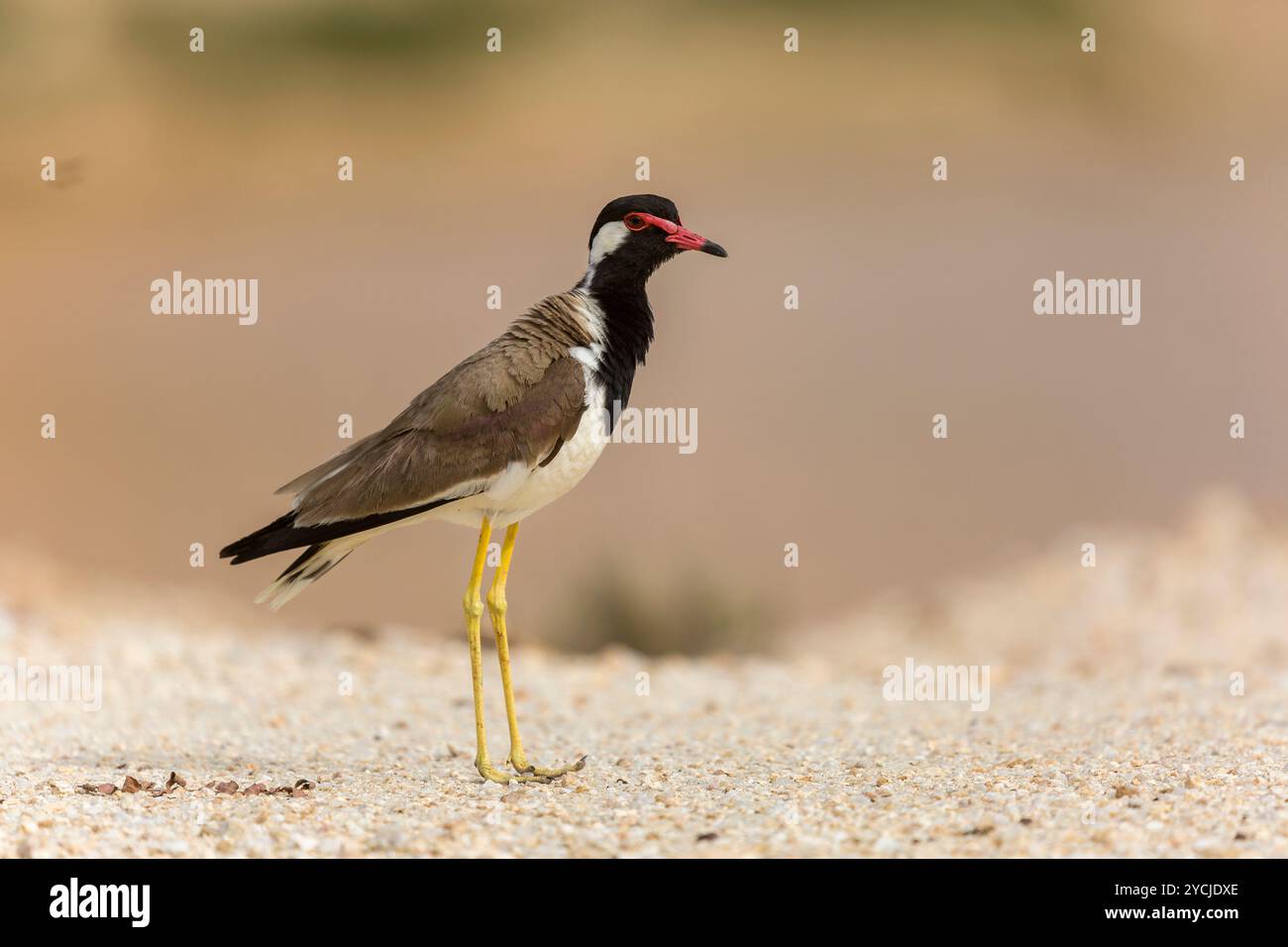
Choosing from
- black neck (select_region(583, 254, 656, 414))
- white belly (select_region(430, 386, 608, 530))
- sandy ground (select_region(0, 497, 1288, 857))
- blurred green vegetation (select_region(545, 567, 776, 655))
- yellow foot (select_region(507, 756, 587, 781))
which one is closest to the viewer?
sandy ground (select_region(0, 497, 1288, 857))

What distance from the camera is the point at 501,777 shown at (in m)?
6.06

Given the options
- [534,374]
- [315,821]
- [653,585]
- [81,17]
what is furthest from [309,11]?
[315,821]

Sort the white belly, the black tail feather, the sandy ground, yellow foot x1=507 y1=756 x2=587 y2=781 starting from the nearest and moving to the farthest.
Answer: the sandy ground, the black tail feather, the white belly, yellow foot x1=507 y1=756 x2=587 y2=781

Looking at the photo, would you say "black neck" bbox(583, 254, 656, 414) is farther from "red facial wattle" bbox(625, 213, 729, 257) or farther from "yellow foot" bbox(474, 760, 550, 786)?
"yellow foot" bbox(474, 760, 550, 786)

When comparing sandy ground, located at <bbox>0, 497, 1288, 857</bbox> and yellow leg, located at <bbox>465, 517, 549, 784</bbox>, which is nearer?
sandy ground, located at <bbox>0, 497, 1288, 857</bbox>

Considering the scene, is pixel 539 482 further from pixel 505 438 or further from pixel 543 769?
pixel 543 769

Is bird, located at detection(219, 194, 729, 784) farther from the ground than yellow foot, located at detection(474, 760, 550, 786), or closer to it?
farther from the ground

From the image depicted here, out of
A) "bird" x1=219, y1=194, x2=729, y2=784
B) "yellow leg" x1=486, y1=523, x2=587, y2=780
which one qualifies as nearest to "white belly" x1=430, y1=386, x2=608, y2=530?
"bird" x1=219, y1=194, x2=729, y2=784

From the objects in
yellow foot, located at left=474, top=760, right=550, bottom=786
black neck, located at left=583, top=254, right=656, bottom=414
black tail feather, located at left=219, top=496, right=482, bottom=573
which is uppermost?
black neck, located at left=583, top=254, right=656, bottom=414

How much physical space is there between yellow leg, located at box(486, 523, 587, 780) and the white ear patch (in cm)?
136

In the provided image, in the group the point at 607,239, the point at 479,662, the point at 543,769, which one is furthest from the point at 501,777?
the point at 607,239

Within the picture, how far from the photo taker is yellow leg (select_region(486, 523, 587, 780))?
6.23 m

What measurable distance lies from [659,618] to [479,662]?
17.9ft

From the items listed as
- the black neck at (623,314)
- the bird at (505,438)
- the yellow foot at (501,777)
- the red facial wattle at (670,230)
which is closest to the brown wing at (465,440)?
the bird at (505,438)
